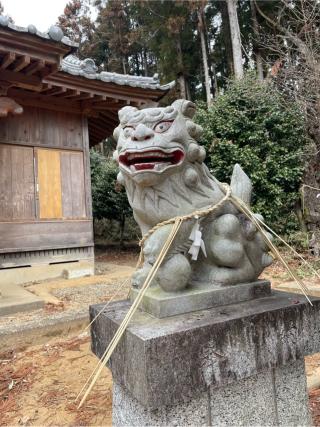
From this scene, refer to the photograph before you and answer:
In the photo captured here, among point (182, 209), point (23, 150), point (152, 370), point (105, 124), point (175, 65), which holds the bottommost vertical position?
point (152, 370)

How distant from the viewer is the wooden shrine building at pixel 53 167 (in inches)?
236

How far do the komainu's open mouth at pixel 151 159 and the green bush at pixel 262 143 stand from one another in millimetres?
6488

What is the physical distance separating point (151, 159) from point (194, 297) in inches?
28.6

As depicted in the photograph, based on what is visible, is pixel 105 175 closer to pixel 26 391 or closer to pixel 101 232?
pixel 101 232

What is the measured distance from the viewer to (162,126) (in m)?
1.60

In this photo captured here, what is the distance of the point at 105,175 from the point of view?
12359 millimetres

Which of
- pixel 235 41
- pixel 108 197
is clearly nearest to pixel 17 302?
pixel 108 197

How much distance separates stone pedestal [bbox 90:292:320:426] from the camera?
4.30 ft

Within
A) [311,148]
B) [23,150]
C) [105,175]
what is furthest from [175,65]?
[23,150]

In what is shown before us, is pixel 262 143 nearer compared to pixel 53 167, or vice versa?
pixel 53 167

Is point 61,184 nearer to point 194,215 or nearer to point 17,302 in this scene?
point 17,302

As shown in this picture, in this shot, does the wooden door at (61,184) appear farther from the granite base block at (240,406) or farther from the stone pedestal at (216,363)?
the granite base block at (240,406)

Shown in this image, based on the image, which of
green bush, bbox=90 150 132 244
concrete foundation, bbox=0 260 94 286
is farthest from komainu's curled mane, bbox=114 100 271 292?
green bush, bbox=90 150 132 244

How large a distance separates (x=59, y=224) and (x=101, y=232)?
9.25 meters
